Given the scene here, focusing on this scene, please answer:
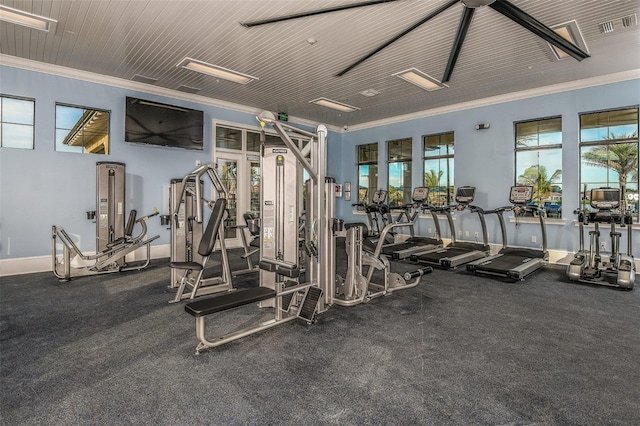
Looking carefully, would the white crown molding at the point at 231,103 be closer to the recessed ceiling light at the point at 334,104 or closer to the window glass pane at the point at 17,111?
the window glass pane at the point at 17,111

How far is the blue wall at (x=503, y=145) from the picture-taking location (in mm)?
6090

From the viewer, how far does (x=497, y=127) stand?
7.16 meters

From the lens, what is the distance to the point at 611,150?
594 cm

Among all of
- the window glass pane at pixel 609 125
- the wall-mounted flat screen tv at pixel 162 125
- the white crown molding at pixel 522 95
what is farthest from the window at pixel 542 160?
the wall-mounted flat screen tv at pixel 162 125

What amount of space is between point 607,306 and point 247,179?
6874 mm

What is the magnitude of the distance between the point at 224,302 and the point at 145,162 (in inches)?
199

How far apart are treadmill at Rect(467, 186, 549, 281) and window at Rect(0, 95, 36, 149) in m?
7.46

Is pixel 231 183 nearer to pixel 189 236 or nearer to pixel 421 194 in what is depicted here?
pixel 189 236

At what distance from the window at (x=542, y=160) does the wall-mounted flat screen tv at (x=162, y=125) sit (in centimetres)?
666

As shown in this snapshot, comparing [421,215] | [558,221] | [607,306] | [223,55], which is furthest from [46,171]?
[558,221]

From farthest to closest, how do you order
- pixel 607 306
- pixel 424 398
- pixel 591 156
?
pixel 591 156 → pixel 607 306 → pixel 424 398

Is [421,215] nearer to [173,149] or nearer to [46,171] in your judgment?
[173,149]

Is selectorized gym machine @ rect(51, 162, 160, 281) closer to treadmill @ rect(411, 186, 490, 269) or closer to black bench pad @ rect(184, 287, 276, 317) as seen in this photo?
black bench pad @ rect(184, 287, 276, 317)

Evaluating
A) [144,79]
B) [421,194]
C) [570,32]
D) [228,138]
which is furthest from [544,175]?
[144,79]
